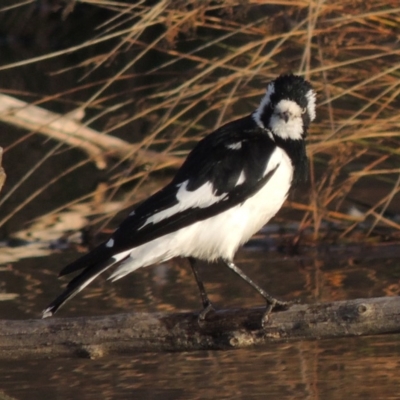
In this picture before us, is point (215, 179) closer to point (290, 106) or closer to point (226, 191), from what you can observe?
point (226, 191)

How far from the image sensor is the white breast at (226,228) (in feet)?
14.7

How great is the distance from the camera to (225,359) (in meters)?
5.07

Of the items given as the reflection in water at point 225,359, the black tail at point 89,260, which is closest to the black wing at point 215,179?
the black tail at point 89,260

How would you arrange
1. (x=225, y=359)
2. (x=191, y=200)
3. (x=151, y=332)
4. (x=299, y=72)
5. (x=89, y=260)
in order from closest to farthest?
(x=151, y=332) < (x=89, y=260) < (x=191, y=200) < (x=225, y=359) < (x=299, y=72)

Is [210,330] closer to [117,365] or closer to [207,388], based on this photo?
[207,388]

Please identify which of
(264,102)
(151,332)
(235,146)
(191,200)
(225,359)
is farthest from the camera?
(225,359)

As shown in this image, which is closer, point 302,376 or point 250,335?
point 250,335

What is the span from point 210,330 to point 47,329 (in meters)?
0.55

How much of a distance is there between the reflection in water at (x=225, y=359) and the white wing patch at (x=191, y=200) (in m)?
0.68

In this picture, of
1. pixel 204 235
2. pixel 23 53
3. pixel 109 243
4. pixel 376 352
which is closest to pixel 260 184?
pixel 204 235

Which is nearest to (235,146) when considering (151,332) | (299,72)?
(299,72)

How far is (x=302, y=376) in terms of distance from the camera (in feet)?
15.6

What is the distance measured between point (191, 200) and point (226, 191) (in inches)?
5.3

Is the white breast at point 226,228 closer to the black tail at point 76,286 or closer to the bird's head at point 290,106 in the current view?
the bird's head at point 290,106
